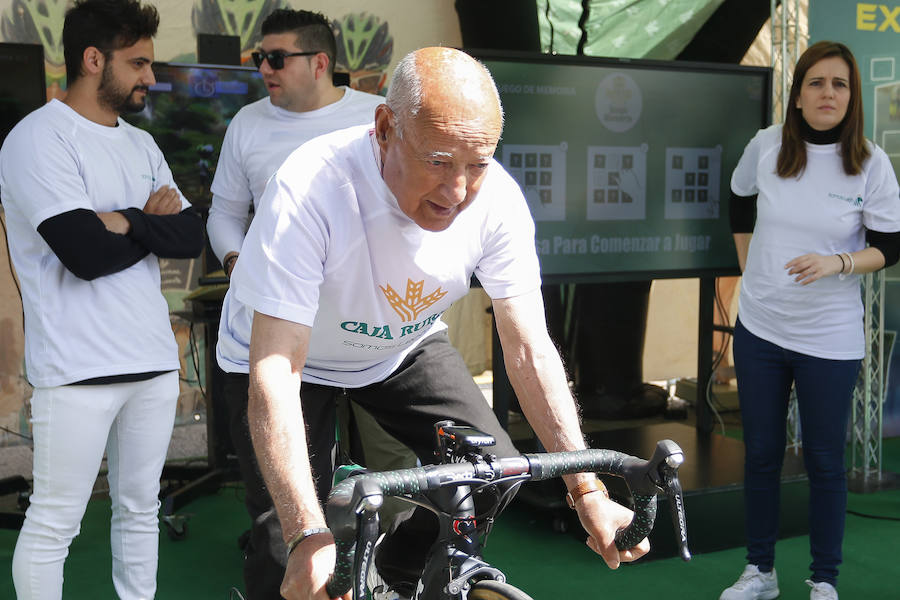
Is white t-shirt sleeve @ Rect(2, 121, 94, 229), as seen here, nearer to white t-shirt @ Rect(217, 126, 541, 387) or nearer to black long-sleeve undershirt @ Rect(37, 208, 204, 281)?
black long-sleeve undershirt @ Rect(37, 208, 204, 281)

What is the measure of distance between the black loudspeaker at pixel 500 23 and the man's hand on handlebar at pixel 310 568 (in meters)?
4.37

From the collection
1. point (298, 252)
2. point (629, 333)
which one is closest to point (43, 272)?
point (298, 252)

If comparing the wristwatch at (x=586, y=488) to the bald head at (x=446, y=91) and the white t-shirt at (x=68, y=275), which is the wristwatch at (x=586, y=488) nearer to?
the bald head at (x=446, y=91)

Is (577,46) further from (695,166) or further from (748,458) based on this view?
(748,458)

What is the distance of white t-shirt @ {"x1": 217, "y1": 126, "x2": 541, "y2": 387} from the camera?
6.06 ft

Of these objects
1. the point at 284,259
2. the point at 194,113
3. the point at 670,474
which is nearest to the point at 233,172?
the point at 194,113

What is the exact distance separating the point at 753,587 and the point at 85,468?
2.43 meters

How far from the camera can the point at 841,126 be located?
12.1ft

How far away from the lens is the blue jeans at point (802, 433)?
3.53m

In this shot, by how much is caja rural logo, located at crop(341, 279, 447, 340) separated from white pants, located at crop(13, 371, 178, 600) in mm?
1184

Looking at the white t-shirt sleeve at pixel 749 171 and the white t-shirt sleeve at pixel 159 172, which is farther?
the white t-shirt sleeve at pixel 749 171

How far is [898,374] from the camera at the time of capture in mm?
5914

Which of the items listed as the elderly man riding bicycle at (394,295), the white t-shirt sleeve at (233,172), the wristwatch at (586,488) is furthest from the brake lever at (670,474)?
the white t-shirt sleeve at (233,172)

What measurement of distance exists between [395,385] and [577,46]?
3.68 meters
